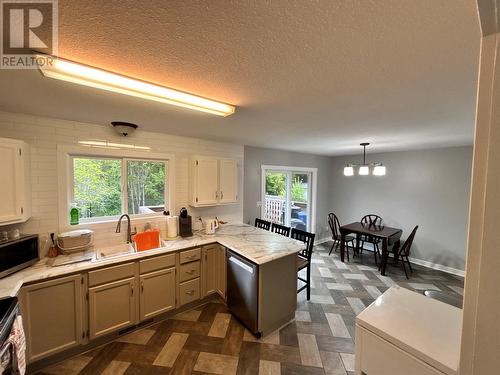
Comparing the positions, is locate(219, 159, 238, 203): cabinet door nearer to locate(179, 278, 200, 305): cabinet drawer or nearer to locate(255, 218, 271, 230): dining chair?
locate(255, 218, 271, 230): dining chair

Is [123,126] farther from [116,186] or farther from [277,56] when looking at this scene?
[277,56]

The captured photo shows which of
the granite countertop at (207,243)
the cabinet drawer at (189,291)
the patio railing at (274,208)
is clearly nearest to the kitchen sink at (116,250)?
the granite countertop at (207,243)

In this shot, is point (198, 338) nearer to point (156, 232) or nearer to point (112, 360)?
point (112, 360)

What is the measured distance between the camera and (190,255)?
2480 millimetres

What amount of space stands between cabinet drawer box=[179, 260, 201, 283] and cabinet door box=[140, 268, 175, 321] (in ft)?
0.35

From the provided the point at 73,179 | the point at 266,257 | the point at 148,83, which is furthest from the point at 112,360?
the point at 148,83

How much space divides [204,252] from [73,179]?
1.73 metres

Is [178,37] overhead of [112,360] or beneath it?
overhead

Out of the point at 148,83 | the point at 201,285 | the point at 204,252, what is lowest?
the point at 201,285

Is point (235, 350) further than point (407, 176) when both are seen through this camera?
No

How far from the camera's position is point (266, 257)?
6.77 ft

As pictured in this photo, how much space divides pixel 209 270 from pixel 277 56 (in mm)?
2469

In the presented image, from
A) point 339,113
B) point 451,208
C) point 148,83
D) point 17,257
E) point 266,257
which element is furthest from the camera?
point 451,208

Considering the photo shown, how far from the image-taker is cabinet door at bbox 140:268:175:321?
7.13 ft
